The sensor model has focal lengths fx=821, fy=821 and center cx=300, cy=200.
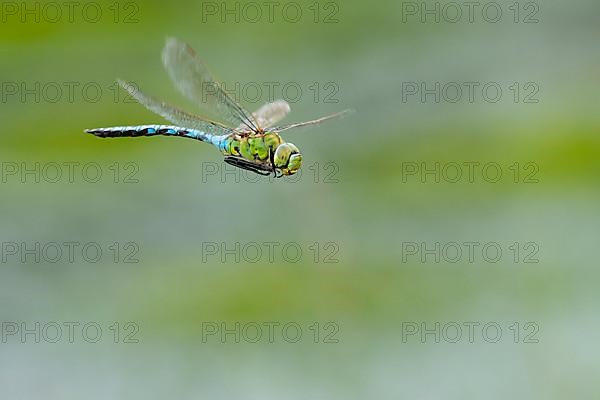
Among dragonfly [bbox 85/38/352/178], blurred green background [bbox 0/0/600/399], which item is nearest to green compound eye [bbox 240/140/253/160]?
dragonfly [bbox 85/38/352/178]

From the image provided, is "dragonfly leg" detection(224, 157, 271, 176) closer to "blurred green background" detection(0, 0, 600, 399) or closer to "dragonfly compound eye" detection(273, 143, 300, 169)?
"dragonfly compound eye" detection(273, 143, 300, 169)

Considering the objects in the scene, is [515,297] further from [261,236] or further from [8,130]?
[8,130]

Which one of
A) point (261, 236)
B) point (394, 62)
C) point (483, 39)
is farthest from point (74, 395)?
point (483, 39)

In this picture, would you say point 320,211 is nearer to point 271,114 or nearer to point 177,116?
point 271,114

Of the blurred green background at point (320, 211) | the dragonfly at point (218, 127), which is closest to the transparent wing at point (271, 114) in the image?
the dragonfly at point (218, 127)

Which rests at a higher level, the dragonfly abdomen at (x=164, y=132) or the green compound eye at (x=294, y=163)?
the dragonfly abdomen at (x=164, y=132)

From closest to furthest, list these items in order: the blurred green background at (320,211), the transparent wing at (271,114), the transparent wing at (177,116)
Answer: the transparent wing at (177,116), the transparent wing at (271,114), the blurred green background at (320,211)

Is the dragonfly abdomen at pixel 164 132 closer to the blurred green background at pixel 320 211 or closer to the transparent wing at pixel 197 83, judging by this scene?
the transparent wing at pixel 197 83
